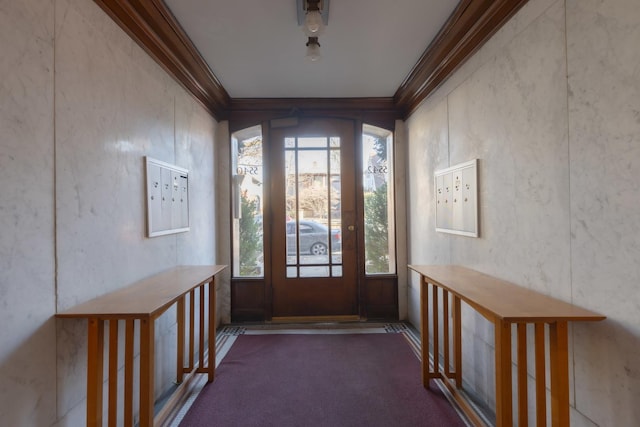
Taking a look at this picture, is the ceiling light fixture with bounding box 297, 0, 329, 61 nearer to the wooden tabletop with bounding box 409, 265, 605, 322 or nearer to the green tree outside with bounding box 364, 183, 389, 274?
the wooden tabletop with bounding box 409, 265, 605, 322

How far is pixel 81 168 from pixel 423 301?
2302 millimetres

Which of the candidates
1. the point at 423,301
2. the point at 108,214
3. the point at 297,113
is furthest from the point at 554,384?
the point at 297,113

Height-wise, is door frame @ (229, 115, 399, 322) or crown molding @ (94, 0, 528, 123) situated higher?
crown molding @ (94, 0, 528, 123)

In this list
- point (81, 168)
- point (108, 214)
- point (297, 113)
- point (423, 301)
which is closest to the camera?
point (81, 168)

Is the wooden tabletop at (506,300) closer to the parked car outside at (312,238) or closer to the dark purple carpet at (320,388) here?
the dark purple carpet at (320,388)

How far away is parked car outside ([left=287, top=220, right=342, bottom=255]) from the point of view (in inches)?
151

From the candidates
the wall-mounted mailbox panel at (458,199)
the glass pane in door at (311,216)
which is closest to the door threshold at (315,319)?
the glass pane in door at (311,216)

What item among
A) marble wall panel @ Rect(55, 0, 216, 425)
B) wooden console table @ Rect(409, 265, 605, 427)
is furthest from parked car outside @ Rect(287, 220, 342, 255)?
wooden console table @ Rect(409, 265, 605, 427)

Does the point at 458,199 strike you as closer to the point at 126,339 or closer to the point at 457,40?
the point at 457,40

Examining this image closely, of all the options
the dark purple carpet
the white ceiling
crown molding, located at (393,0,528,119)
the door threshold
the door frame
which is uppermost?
the white ceiling

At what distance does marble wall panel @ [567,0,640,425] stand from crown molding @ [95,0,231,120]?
2.28 m

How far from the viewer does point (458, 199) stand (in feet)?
8.06

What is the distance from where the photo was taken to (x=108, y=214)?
5.71 feet

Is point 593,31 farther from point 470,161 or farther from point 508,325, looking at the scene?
point 508,325
